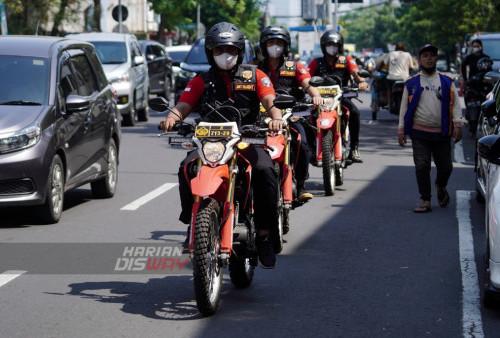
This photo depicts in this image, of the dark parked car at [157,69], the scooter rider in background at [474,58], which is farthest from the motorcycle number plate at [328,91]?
the dark parked car at [157,69]

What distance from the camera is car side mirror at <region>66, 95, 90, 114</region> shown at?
37.7 feet

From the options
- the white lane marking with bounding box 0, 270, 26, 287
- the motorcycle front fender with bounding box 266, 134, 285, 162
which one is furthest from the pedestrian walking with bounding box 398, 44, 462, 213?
the white lane marking with bounding box 0, 270, 26, 287

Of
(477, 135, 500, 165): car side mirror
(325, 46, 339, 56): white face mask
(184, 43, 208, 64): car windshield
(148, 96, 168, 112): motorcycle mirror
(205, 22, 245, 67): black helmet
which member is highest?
(205, 22, 245, 67): black helmet

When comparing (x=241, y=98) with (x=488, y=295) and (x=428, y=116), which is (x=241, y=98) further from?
(x=428, y=116)

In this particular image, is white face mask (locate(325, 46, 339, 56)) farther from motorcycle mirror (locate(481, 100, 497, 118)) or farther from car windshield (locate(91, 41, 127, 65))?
car windshield (locate(91, 41, 127, 65))

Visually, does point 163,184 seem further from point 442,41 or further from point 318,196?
point 442,41

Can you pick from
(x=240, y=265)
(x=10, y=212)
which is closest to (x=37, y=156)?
(x=10, y=212)

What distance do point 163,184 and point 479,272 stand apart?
259 inches

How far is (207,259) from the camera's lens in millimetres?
6902

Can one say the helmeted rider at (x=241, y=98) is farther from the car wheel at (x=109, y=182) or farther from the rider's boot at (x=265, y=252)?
the car wheel at (x=109, y=182)

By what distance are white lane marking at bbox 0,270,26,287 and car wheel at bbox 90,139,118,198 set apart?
176 inches

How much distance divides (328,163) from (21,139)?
3.91 m

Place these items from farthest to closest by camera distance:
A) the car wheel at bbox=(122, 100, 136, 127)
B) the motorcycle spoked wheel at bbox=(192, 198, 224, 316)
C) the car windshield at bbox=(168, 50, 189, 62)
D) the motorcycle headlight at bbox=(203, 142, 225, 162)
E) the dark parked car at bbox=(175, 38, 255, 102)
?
1. the car windshield at bbox=(168, 50, 189, 62)
2. the dark parked car at bbox=(175, 38, 255, 102)
3. the car wheel at bbox=(122, 100, 136, 127)
4. the motorcycle headlight at bbox=(203, 142, 225, 162)
5. the motorcycle spoked wheel at bbox=(192, 198, 224, 316)

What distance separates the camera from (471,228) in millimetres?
11031
